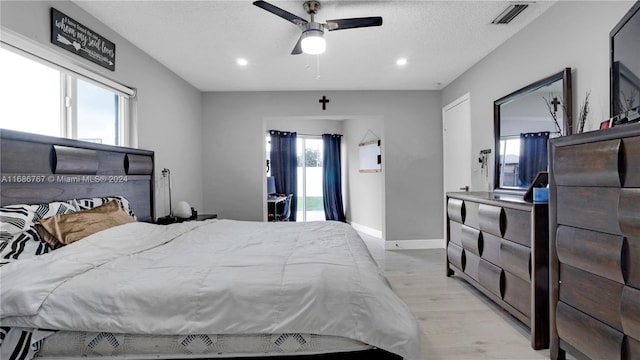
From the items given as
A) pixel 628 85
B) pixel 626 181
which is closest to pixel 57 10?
pixel 626 181

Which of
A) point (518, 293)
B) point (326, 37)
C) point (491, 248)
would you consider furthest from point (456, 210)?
point (326, 37)

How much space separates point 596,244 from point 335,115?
3751 millimetres

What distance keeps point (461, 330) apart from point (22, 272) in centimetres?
259

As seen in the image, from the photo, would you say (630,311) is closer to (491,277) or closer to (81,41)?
(491,277)

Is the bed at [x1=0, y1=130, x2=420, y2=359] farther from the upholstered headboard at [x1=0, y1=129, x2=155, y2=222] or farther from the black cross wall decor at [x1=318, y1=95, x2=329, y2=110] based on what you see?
the black cross wall decor at [x1=318, y1=95, x2=329, y2=110]

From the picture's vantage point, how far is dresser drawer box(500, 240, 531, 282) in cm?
201

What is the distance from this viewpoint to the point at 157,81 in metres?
3.55

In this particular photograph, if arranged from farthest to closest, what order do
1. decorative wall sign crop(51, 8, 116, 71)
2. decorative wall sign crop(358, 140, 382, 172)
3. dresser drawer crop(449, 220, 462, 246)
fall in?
decorative wall sign crop(358, 140, 382, 172)
dresser drawer crop(449, 220, 462, 246)
decorative wall sign crop(51, 8, 116, 71)

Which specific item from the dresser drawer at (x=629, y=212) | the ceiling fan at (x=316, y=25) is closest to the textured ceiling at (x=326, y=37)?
the ceiling fan at (x=316, y=25)

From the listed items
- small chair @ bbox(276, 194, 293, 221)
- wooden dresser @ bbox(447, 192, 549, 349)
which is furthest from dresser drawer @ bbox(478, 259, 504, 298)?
small chair @ bbox(276, 194, 293, 221)

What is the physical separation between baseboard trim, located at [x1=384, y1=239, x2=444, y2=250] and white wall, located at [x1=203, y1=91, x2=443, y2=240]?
0.09 meters

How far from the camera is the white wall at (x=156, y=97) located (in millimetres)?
2029

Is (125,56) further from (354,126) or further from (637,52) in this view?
(354,126)

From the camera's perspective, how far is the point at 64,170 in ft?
7.02
